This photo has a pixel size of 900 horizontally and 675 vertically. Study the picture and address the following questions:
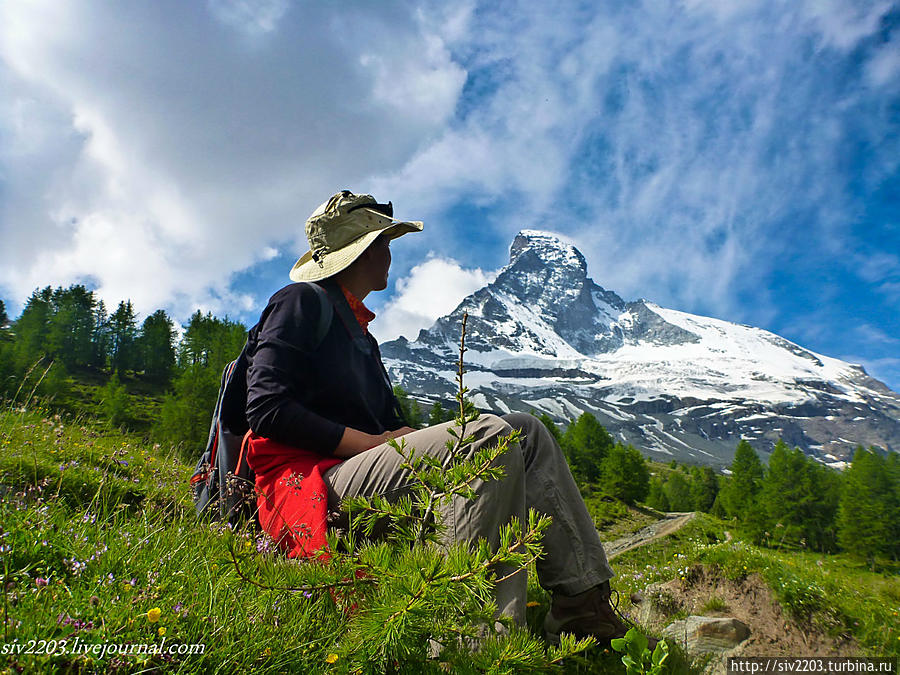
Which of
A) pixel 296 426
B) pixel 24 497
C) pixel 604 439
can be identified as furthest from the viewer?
pixel 604 439

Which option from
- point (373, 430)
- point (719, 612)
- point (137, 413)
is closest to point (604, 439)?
point (137, 413)

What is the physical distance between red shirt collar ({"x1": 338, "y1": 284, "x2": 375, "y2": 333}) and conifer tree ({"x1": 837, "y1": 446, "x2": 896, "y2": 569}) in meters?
55.6

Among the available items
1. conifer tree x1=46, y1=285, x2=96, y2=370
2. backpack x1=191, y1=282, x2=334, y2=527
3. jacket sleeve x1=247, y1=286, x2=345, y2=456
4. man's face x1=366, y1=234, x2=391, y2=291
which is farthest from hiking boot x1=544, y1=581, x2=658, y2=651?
conifer tree x1=46, y1=285, x2=96, y2=370

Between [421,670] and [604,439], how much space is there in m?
64.3

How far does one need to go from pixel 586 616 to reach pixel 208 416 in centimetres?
3805

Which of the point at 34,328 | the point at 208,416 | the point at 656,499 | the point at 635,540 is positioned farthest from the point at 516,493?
the point at 34,328

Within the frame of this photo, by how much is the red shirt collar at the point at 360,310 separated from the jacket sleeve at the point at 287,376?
532mm

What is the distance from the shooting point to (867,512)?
44.2 meters

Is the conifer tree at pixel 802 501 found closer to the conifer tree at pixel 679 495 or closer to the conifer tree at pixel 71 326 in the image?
the conifer tree at pixel 679 495

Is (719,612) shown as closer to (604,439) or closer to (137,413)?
(137,413)

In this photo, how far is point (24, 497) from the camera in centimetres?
251

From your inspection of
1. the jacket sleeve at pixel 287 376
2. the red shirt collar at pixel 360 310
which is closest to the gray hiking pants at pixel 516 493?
the jacket sleeve at pixel 287 376

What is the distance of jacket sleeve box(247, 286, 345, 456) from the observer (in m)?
2.36

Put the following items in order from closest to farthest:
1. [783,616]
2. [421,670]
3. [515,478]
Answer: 1. [421,670]
2. [515,478]
3. [783,616]
